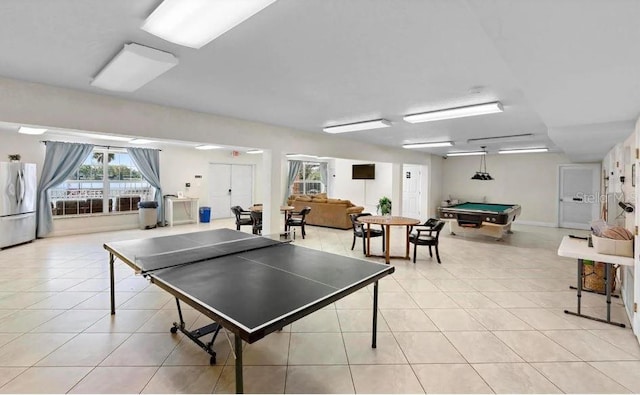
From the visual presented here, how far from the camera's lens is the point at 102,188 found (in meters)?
7.88

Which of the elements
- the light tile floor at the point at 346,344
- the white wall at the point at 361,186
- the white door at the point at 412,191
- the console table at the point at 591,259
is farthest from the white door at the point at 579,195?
the console table at the point at 591,259

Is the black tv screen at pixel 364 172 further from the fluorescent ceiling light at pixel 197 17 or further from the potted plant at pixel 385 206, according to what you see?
the fluorescent ceiling light at pixel 197 17

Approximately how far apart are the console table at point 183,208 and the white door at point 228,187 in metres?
0.84

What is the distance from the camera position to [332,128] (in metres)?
5.39

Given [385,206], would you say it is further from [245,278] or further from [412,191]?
[245,278]

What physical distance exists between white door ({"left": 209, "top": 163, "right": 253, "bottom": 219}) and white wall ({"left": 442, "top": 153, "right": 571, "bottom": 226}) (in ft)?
25.9

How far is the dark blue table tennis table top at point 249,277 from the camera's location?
1532 mm

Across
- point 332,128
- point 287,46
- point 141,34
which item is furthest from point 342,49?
point 332,128

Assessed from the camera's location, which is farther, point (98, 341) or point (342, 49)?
point (98, 341)

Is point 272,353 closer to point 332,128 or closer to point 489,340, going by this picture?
point 489,340

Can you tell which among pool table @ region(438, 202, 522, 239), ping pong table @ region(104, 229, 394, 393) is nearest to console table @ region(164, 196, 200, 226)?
ping pong table @ region(104, 229, 394, 393)

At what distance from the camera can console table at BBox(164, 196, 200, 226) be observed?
344 inches

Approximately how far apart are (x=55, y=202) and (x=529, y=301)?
387 inches

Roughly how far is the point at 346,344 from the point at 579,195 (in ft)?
33.2
